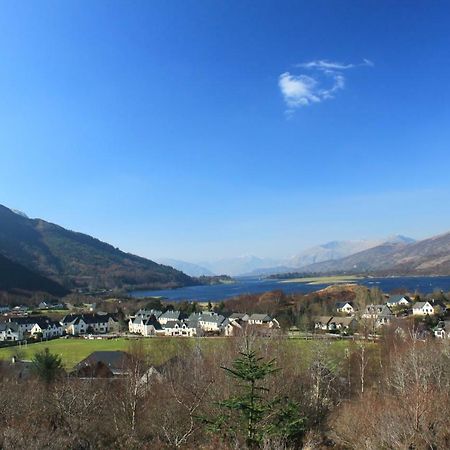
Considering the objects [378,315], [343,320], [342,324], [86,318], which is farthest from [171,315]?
[378,315]

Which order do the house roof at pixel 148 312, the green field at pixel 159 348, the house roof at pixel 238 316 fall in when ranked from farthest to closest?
the house roof at pixel 148 312 < the house roof at pixel 238 316 < the green field at pixel 159 348

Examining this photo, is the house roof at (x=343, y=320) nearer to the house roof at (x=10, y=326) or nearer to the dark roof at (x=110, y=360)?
the dark roof at (x=110, y=360)

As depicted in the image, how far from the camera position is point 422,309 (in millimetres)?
73062

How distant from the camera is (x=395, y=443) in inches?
493

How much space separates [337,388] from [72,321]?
196ft

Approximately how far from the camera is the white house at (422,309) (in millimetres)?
70875

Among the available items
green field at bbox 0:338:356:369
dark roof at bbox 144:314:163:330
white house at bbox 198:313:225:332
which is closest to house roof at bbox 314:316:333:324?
white house at bbox 198:313:225:332

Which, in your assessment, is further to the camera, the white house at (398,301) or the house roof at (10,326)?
the white house at (398,301)

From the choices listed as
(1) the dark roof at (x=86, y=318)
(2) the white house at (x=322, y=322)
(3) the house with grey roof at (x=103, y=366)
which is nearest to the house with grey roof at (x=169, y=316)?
(1) the dark roof at (x=86, y=318)

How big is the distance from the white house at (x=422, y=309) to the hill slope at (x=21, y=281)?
10324 cm

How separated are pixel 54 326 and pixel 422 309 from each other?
5775 centimetres

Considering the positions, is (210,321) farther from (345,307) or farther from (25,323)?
(25,323)

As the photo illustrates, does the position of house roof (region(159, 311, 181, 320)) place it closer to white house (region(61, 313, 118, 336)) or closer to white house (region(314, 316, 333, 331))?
white house (region(61, 313, 118, 336))

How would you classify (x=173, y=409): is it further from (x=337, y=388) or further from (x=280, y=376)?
(x=337, y=388)
